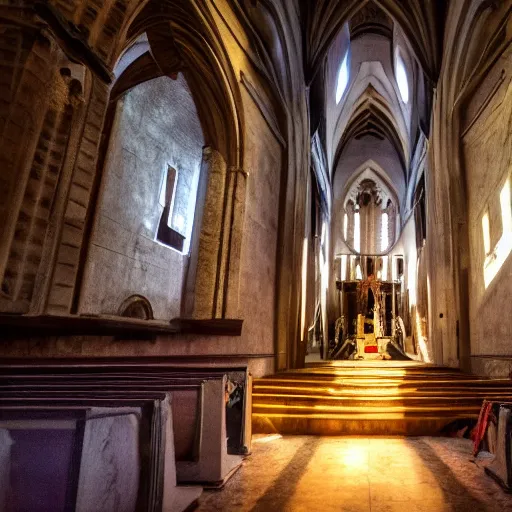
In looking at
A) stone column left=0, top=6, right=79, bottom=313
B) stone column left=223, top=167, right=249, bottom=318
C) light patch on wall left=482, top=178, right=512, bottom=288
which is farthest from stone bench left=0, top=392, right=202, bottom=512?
light patch on wall left=482, top=178, right=512, bottom=288

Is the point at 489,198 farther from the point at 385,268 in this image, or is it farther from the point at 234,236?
the point at 385,268

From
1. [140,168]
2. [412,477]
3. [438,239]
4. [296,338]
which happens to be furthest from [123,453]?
[438,239]

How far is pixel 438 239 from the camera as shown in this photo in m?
9.03

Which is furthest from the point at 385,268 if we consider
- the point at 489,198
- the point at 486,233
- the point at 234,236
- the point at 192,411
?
the point at 192,411

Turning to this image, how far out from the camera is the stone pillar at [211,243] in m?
6.63

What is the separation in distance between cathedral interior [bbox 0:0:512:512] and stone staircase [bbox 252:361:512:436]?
3 cm

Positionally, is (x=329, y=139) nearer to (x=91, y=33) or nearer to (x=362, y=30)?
(x=362, y=30)

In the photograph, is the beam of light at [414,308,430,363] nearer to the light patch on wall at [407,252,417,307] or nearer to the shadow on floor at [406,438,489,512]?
the light patch on wall at [407,252,417,307]

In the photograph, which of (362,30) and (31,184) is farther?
(362,30)

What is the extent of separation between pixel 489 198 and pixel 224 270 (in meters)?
4.83

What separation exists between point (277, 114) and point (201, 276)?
4371 mm

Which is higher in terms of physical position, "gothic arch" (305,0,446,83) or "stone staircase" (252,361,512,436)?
"gothic arch" (305,0,446,83)

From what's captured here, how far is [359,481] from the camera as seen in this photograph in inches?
99.3

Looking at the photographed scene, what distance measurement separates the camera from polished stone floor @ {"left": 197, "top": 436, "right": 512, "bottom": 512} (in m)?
2.13
